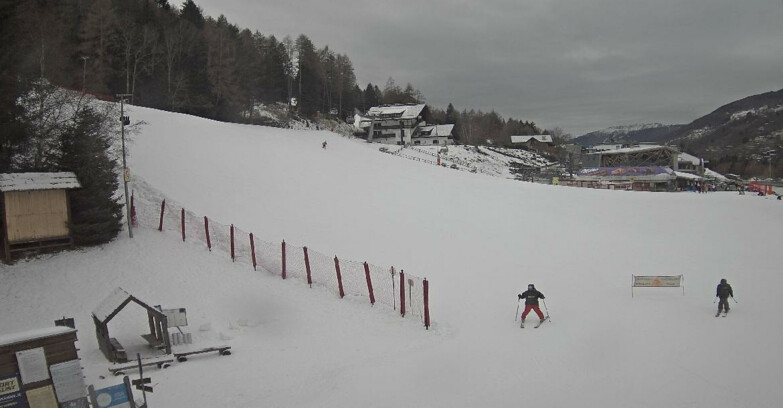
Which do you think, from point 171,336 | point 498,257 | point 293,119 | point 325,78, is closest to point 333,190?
point 498,257

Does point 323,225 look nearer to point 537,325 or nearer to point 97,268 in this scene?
point 97,268

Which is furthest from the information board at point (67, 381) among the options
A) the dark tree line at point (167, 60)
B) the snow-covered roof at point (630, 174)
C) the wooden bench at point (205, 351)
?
the snow-covered roof at point (630, 174)

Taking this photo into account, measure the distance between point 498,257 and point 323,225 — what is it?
26.9ft

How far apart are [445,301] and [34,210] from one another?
41.0 ft

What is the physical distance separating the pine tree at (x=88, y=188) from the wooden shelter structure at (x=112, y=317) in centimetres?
642

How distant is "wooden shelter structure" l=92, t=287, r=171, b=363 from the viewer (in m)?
10.2

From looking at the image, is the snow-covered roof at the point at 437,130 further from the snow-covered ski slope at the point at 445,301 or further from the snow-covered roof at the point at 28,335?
the snow-covered roof at the point at 28,335

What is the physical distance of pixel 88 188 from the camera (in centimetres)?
1614

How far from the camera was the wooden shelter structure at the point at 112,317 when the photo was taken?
33.4 feet

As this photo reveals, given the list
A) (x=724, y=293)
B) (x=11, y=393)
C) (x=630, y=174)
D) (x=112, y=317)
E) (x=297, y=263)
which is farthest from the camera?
(x=630, y=174)

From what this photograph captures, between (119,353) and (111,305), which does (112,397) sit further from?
(111,305)

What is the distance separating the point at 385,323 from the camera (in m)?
13.5

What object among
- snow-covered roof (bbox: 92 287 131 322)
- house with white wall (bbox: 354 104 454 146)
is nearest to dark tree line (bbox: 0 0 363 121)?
house with white wall (bbox: 354 104 454 146)

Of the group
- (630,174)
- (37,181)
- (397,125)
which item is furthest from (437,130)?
(37,181)
